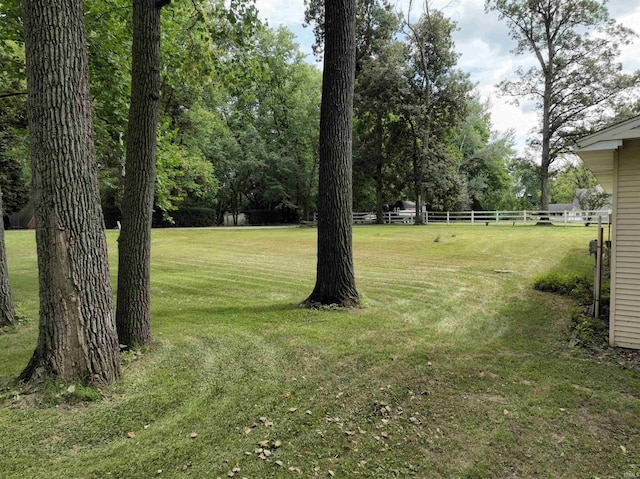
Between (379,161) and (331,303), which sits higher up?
(379,161)

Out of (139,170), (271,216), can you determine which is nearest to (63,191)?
(139,170)

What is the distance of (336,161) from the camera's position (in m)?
6.00

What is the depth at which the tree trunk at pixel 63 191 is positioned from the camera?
296cm

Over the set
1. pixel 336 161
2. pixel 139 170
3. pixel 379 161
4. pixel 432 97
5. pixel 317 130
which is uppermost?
pixel 432 97

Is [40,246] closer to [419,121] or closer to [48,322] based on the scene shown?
[48,322]

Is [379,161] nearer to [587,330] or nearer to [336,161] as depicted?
[336,161]

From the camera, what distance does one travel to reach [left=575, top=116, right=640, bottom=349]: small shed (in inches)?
171

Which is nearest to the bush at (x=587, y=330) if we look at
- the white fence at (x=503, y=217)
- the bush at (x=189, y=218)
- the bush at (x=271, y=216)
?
the white fence at (x=503, y=217)

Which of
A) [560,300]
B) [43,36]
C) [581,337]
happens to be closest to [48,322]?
[43,36]

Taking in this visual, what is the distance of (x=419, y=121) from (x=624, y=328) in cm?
2470

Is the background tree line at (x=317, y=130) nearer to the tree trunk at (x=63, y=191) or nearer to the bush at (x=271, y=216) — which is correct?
the bush at (x=271, y=216)

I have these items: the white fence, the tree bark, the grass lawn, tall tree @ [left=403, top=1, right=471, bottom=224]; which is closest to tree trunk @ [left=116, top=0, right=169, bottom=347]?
the grass lawn

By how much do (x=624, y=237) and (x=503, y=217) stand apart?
2512 cm

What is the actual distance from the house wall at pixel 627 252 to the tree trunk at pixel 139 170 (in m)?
5.41
